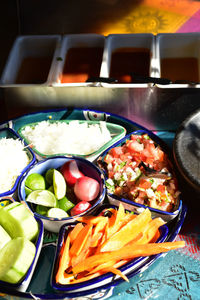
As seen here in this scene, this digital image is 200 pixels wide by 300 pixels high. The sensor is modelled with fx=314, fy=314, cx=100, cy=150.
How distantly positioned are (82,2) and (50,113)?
125 cm

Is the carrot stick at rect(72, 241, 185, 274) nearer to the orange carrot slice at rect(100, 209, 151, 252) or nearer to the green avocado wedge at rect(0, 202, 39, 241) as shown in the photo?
the orange carrot slice at rect(100, 209, 151, 252)

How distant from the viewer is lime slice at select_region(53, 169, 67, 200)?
172 cm

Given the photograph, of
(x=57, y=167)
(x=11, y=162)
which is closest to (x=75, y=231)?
(x=57, y=167)

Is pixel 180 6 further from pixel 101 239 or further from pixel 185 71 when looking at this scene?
pixel 101 239

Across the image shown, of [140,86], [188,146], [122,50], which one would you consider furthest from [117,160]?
[122,50]

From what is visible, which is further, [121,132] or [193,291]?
[121,132]

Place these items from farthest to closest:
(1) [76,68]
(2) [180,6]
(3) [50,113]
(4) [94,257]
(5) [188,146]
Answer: (2) [180,6], (1) [76,68], (3) [50,113], (5) [188,146], (4) [94,257]

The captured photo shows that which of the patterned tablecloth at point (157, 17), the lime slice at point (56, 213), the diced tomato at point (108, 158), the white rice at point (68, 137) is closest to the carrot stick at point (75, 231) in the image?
the lime slice at point (56, 213)

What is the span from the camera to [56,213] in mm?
1629

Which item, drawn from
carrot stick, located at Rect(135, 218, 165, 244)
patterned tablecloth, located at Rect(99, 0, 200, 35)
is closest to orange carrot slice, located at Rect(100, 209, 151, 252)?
carrot stick, located at Rect(135, 218, 165, 244)

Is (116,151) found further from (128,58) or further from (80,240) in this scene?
(128,58)

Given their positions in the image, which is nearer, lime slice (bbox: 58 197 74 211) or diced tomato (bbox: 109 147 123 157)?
lime slice (bbox: 58 197 74 211)

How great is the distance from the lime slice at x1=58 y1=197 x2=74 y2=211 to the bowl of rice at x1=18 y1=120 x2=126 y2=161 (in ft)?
1.01

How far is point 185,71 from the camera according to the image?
229cm
